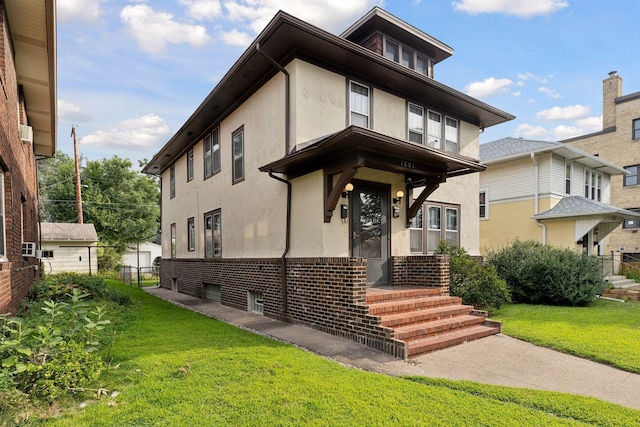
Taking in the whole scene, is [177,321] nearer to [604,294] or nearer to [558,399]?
[558,399]

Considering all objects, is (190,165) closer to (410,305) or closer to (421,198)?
(421,198)

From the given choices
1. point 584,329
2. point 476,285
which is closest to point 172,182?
point 476,285

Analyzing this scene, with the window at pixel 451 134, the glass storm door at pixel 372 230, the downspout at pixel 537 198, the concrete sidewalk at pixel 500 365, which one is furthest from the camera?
the downspout at pixel 537 198

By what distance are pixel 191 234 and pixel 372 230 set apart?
8154 millimetres

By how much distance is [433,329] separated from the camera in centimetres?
591

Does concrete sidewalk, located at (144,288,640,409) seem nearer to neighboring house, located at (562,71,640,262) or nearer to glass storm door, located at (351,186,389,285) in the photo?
glass storm door, located at (351,186,389,285)

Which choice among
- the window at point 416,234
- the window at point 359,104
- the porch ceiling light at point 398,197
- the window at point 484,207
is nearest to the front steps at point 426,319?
the porch ceiling light at point 398,197

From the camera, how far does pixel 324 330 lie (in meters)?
6.49

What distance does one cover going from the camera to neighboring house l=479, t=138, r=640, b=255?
14.0 metres

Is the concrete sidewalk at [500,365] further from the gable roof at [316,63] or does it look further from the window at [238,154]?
the gable roof at [316,63]

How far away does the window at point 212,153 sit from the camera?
11.3 meters

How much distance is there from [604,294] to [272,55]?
42.5 ft

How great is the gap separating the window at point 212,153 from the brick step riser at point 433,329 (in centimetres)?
791

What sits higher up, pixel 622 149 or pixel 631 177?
pixel 622 149
